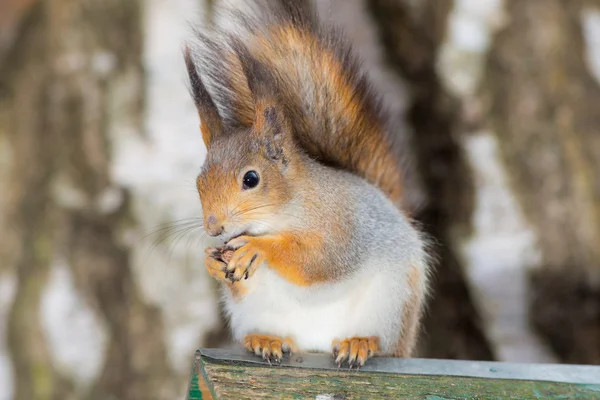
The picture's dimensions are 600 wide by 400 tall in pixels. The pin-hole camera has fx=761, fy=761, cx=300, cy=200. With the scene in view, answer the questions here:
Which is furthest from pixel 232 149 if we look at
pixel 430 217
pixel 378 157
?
pixel 430 217

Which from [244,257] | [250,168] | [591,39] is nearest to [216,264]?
[244,257]

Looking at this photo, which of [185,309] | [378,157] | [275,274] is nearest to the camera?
[275,274]

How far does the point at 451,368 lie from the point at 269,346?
240 millimetres

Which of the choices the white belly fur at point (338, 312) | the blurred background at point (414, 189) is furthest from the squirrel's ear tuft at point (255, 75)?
the blurred background at point (414, 189)

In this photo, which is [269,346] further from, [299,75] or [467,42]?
[467,42]

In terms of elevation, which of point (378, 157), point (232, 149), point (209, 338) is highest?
point (378, 157)

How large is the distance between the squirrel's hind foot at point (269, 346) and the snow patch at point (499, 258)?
84 cm

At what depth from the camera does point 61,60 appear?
5.89ft

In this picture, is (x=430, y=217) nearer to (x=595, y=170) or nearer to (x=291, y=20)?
(x=595, y=170)

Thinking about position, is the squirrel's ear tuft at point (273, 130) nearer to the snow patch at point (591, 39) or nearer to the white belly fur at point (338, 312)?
the white belly fur at point (338, 312)

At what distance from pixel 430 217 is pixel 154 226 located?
25.6 inches

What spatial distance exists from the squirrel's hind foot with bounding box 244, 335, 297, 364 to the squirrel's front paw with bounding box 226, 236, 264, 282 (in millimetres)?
113

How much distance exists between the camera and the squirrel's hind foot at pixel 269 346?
3.27 feet

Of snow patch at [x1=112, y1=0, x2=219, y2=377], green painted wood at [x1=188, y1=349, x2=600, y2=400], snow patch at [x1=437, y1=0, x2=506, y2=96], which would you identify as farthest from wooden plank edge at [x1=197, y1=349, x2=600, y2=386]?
snow patch at [x1=437, y1=0, x2=506, y2=96]
